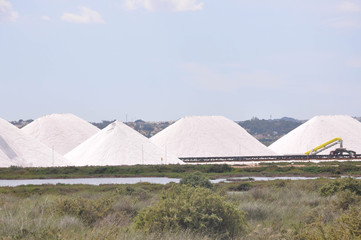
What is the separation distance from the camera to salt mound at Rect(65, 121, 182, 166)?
2352 inches

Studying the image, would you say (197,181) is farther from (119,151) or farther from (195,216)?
(119,151)

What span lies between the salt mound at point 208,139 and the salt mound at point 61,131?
47.2 ft

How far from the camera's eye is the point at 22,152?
56.9 metres

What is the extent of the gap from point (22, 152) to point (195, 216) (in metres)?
48.9

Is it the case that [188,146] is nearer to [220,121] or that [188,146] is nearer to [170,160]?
[220,121]

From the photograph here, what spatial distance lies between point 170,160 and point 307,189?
126 ft

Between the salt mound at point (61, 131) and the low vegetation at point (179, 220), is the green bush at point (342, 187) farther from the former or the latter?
the salt mound at point (61, 131)

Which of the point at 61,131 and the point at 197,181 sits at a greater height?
the point at 61,131

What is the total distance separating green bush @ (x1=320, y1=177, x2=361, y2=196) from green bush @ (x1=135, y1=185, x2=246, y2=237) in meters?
8.44

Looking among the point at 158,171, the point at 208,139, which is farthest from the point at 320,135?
the point at 158,171

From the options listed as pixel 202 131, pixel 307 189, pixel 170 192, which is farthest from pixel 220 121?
pixel 170 192

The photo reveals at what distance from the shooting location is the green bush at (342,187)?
1925cm

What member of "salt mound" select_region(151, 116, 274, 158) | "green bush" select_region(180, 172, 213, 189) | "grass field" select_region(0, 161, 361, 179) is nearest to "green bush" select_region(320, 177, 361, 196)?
"green bush" select_region(180, 172, 213, 189)

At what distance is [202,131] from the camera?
88.8m
